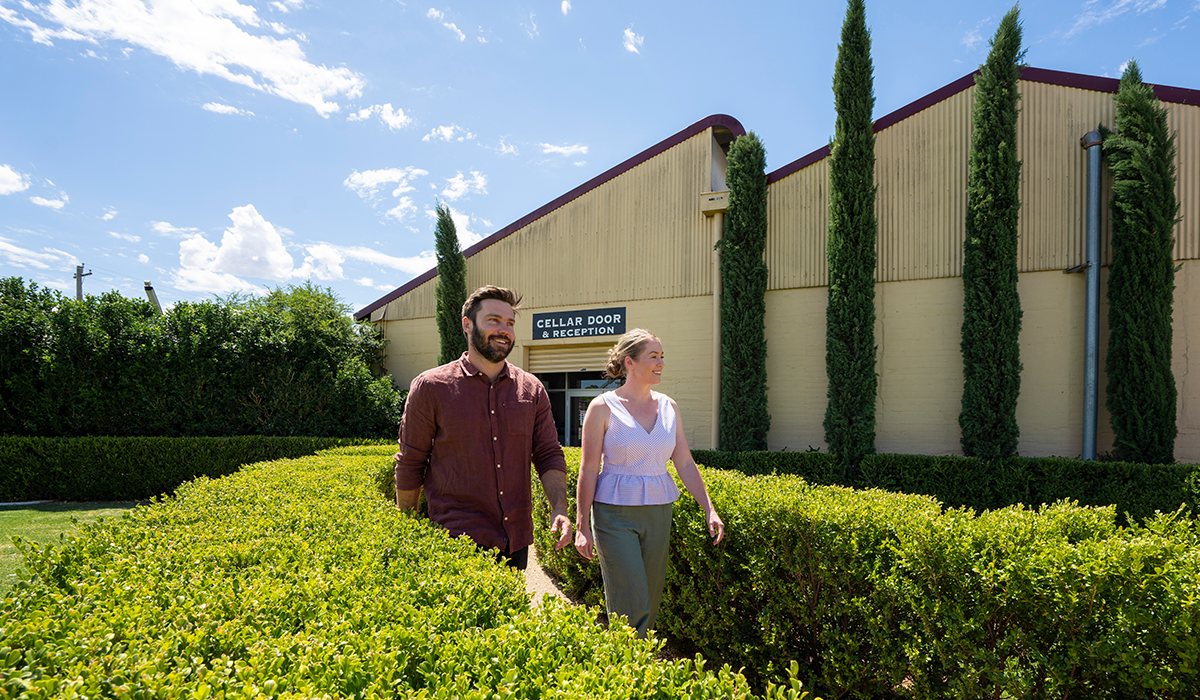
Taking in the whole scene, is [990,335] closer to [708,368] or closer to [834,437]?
[834,437]

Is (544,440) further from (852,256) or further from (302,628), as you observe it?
(852,256)

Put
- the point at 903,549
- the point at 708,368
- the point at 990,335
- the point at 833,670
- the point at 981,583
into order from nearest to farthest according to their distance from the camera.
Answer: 1. the point at 981,583
2. the point at 903,549
3. the point at 833,670
4. the point at 990,335
5. the point at 708,368

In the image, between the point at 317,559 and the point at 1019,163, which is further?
the point at 1019,163

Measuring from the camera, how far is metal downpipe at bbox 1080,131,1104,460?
9805 mm

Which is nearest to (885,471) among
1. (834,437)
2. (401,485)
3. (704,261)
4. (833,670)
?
(834,437)

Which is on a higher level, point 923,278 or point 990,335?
point 923,278

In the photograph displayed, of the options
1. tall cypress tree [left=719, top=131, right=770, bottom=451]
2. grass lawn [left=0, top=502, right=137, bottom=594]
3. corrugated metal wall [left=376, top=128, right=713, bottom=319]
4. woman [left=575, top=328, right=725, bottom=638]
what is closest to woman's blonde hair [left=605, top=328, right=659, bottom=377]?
woman [left=575, top=328, right=725, bottom=638]

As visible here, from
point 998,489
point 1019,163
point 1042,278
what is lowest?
point 998,489

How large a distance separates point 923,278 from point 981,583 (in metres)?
9.84

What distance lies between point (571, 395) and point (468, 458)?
12.1 m

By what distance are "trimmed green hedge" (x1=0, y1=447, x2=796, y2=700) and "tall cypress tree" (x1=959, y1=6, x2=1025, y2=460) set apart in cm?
1050

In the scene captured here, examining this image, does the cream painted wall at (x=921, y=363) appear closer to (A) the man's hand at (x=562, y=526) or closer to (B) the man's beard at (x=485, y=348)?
(A) the man's hand at (x=562, y=526)

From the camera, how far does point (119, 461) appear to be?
11977 millimetres

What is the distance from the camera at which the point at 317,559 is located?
2336 mm
